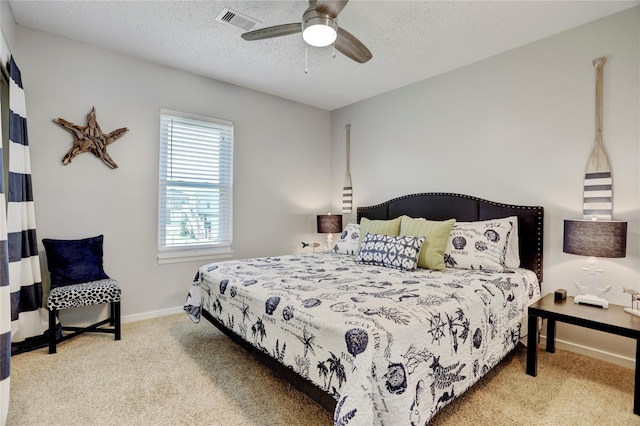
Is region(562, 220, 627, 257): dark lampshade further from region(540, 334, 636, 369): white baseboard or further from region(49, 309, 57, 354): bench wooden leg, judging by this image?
region(49, 309, 57, 354): bench wooden leg

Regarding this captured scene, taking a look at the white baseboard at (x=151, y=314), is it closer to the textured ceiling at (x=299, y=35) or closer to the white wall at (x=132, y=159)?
the white wall at (x=132, y=159)

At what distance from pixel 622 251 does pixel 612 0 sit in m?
1.82

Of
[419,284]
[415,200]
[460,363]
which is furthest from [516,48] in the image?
[460,363]

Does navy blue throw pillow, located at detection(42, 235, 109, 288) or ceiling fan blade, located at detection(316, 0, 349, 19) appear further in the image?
navy blue throw pillow, located at detection(42, 235, 109, 288)

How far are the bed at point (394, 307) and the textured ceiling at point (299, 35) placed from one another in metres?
1.50

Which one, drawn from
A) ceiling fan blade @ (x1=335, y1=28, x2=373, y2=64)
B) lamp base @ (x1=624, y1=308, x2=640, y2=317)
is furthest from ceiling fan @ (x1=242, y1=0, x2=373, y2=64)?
lamp base @ (x1=624, y1=308, x2=640, y2=317)

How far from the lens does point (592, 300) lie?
231cm

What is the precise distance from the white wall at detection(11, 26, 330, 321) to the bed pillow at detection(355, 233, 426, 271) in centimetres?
174

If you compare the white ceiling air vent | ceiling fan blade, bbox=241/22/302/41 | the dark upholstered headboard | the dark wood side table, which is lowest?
the dark wood side table

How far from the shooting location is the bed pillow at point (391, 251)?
108 inches

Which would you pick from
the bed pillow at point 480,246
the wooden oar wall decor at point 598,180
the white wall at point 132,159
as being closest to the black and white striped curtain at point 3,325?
the white wall at point 132,159

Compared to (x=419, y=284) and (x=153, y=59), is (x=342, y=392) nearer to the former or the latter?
(x=419, y=284)

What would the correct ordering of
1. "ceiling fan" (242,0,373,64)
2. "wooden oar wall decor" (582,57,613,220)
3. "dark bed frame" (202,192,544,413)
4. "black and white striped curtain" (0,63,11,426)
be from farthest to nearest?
"wooden oar wall decor" (582,57,613,220), "dark bed frame" (202,192,544,413), "ceiling fan" (242,0,373,64), "black and white striped curtain" (0,63,11,426)

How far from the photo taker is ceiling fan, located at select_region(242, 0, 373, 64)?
6.35 ft
